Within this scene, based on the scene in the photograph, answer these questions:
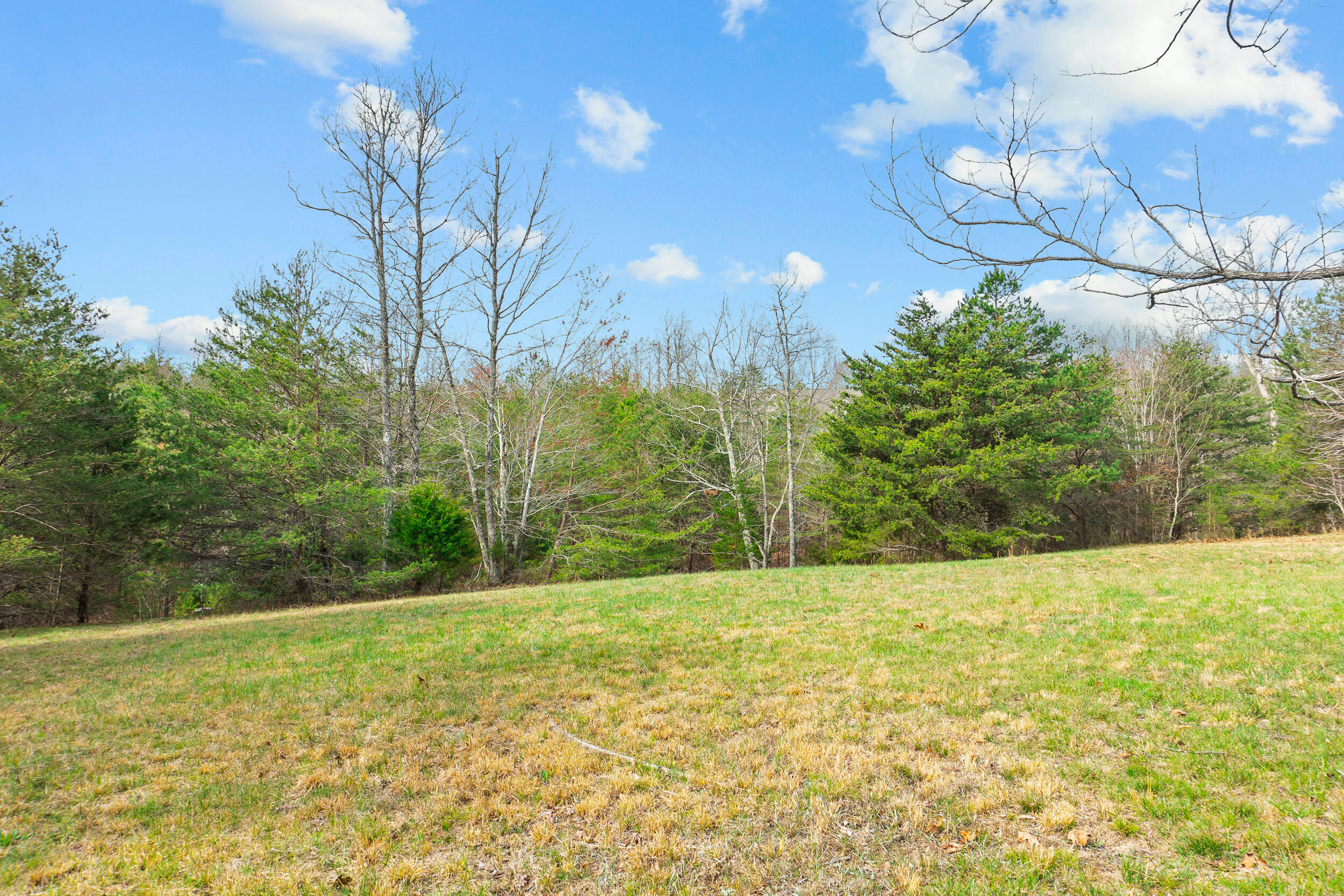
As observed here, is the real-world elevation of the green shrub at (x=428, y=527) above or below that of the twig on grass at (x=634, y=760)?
above

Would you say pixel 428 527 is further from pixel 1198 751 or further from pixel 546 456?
pixel 1198 751

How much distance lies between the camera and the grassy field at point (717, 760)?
2.69 meters

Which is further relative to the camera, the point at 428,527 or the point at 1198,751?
the point at 428,527

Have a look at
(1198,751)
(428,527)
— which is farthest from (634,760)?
(428,527)

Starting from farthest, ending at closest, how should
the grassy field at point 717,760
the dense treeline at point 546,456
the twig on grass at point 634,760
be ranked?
the dense treeline at point 546,456
the twig on grass at point 634,760
the grassy field at point 717,760

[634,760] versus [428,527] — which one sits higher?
[428,527]

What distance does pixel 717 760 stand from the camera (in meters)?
3.72

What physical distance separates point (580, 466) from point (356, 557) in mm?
7106

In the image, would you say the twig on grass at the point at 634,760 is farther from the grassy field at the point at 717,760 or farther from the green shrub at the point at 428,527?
the green shrub at the point at 428,527

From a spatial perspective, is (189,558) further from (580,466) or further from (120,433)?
(580,466)

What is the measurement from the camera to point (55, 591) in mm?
15828

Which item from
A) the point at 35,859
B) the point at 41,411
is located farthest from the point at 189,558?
the point at 35,859

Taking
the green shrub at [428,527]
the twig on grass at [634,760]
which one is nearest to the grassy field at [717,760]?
the twig on grass at [634,760]

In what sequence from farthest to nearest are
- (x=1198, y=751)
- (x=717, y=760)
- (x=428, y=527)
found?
(x=428, y=527)
(x=717, y=760)
(x=1198, y=751)
